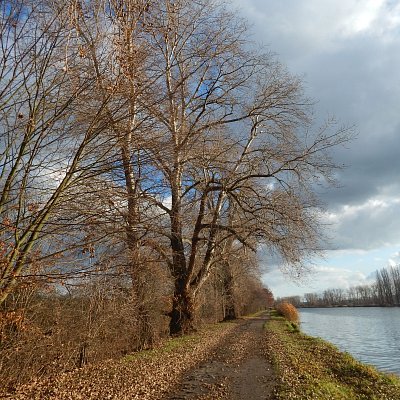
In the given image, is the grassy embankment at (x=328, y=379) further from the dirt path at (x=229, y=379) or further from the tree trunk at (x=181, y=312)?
the tree trunk at (x=181, y=312)

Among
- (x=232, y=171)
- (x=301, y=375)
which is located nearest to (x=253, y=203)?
(x=232, y=171)

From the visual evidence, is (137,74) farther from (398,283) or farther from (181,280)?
(398,283)

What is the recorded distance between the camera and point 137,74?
17.1ft

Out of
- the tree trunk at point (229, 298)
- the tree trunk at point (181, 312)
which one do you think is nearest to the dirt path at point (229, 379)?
the tree trunk at point (181, 312)

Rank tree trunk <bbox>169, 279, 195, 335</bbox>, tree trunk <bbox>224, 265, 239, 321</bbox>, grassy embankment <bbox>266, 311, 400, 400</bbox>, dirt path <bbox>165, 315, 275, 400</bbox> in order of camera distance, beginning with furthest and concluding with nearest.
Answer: tree trunk <bbox>224, 265, 239, 321</bbox> < tree trunk <bbox>169, 279, 195, 335</bbox> < dirt path <bbox>165, 315, 275, 400</bbox> < grassy embankment <bbox>266, 311, 400, 400</bbox>

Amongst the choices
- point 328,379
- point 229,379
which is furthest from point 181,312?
point 328,379

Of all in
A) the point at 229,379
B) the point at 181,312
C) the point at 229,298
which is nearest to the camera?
the point at 229,379

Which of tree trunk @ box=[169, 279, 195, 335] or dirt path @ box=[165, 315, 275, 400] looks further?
tree trunk @ box=[169, 279, 195, 335]

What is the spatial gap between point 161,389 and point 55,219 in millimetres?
5475

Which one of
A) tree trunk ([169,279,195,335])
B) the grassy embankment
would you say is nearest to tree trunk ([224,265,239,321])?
tree trunk ([169,279,195,335])

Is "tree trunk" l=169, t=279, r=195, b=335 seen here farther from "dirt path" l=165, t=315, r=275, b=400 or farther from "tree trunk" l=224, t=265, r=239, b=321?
"tree trunk" l=224, t=265, r=239, b=321

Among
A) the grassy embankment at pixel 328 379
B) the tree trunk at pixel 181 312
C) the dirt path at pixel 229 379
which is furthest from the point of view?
the tree trunk at pixel 181 312

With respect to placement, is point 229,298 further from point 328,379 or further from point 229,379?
point 229,379

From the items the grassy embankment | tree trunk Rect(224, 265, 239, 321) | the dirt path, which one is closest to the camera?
the grassy embankment
